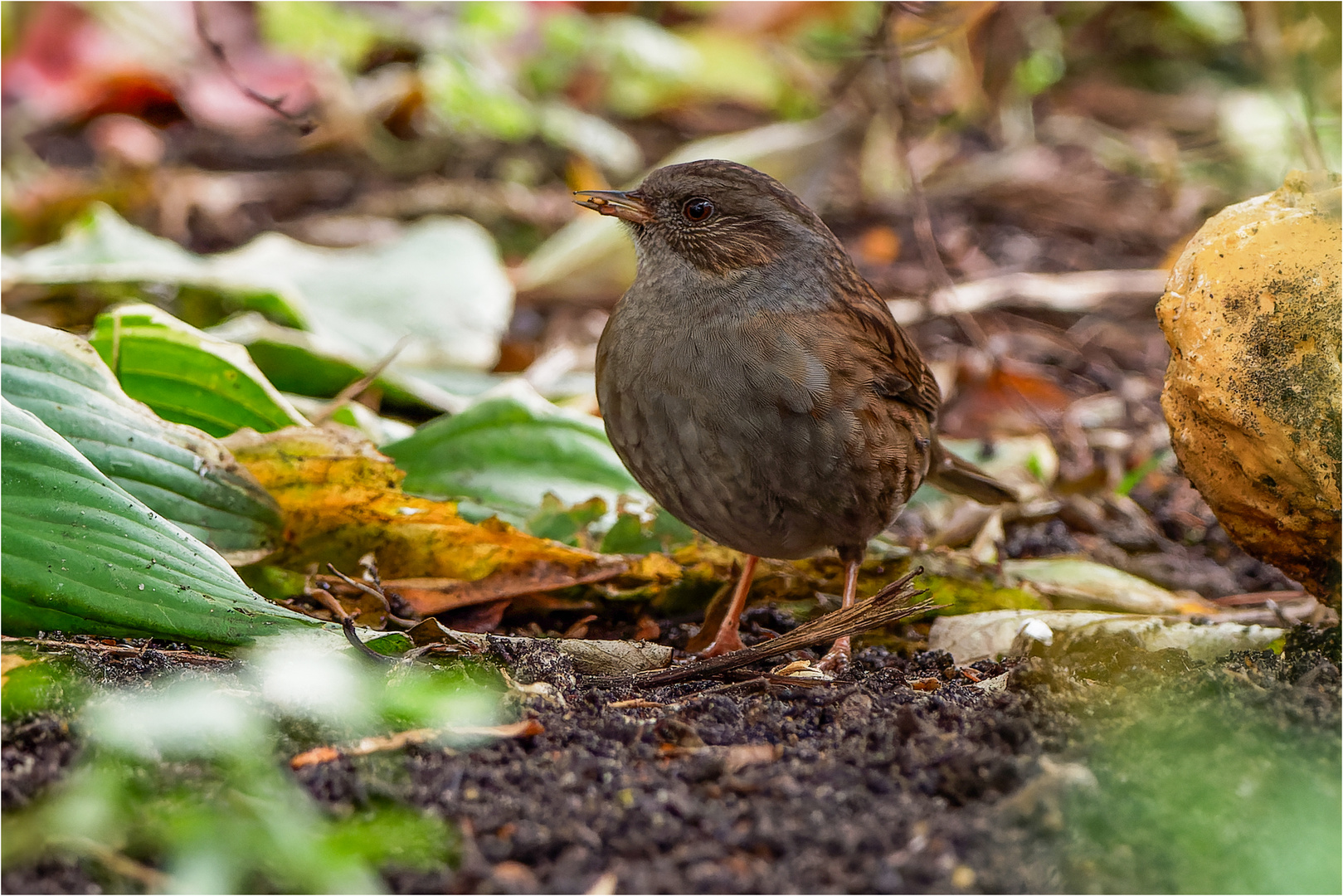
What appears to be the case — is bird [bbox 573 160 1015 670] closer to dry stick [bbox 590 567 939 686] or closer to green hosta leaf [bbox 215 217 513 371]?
dry stick [bbox 590 567 939 686]

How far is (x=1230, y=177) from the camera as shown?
7785 millimetres

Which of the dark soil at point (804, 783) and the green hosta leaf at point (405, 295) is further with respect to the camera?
the green hosta leaf at point (405, 295)

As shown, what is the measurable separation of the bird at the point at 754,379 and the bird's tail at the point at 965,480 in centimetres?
25

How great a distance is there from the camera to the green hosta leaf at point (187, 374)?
3.68m

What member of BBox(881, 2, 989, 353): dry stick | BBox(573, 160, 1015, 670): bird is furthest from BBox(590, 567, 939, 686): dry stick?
BBox(881, 2, 989, 353): dry stick

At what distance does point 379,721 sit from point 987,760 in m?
1.10

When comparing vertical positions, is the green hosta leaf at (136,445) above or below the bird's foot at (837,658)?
above

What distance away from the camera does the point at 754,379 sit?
326 cm

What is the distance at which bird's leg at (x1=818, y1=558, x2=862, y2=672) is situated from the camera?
121 inches

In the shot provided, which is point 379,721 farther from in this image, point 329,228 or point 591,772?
point 329,228

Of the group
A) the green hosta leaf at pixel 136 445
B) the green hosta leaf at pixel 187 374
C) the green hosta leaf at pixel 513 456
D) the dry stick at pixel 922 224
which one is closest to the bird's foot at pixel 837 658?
the green hosta leaf at pixel 513 456

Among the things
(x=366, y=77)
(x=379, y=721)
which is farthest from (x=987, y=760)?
(x=366, y=77)

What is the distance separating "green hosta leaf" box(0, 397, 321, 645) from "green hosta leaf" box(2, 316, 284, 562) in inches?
12.1

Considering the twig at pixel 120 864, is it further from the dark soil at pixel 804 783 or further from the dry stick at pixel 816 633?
the dry stick at pixel 816 633
